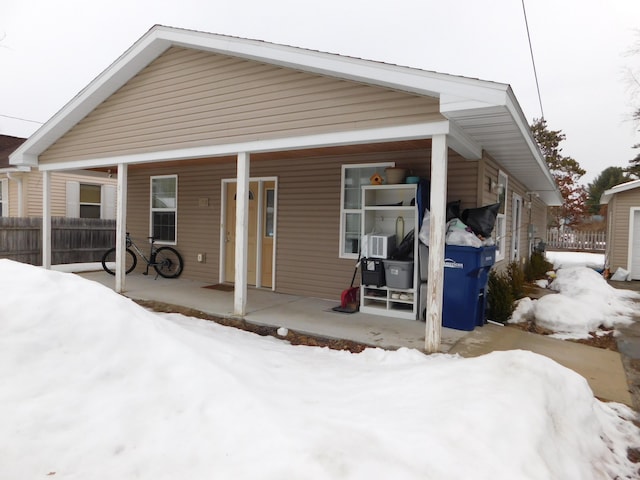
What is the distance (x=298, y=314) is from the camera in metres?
5.73

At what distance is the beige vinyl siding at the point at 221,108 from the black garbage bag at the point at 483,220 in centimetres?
164

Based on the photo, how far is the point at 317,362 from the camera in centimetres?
383

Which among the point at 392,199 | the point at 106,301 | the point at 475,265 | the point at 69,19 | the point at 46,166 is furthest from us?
the point at 69,19

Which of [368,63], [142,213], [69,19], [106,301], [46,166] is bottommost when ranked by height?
[106,301]

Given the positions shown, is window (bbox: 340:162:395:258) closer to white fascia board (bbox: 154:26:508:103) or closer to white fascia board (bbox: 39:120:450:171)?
white fascia board (bbox: 39:120:450:171)

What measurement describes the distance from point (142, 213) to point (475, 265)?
7.53 metres

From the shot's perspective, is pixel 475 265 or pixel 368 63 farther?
pixel 475 265

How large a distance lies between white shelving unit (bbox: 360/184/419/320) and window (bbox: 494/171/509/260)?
1989 millimetres

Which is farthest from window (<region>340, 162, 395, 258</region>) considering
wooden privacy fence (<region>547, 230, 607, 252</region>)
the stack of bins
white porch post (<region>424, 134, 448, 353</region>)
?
wooden privacy fence (<region>547, 230, 607, 252</region>)

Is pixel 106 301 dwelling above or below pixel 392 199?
below

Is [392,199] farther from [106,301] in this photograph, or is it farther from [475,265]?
[106,301]

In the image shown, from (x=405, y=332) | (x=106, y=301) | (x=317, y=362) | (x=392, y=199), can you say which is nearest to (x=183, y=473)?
(x=106, y=301)

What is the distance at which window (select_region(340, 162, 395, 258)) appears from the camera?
21.5 ft

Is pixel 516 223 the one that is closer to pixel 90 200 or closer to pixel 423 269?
pixel 423 269
